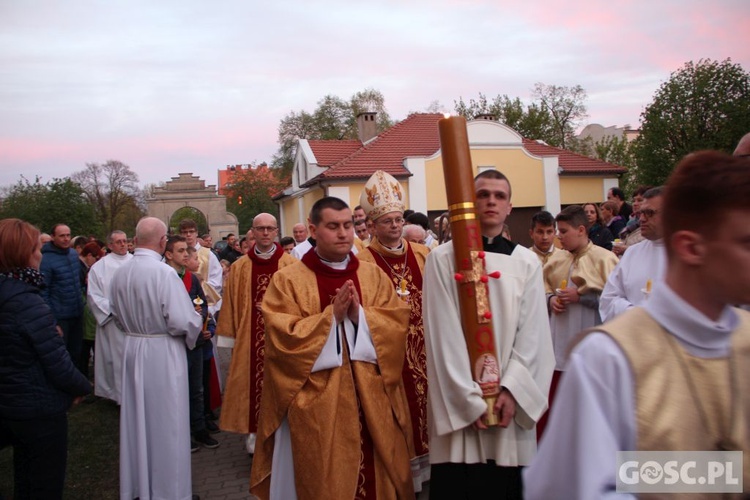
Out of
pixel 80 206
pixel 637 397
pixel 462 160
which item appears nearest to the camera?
pixel 637 397

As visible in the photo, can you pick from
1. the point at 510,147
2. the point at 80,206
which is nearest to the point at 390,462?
the point at 80,206

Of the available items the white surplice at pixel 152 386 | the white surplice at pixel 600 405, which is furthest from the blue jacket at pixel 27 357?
the white surplice at pixel 600 405

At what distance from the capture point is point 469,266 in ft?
10.1

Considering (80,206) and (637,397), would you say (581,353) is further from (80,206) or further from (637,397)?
(80,206)

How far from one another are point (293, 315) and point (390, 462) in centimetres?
117

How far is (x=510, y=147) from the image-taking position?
2803cm

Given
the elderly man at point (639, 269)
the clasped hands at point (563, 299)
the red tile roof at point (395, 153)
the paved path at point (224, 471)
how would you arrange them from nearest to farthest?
the elderly man at point (639, 269), the clasped hands at point (563, 299), the paved path at point (224, 471), the red tile roof at point (395, 153)

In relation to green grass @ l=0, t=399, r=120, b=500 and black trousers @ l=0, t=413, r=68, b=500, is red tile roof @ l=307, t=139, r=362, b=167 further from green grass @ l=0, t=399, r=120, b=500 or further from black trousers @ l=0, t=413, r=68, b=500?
black trousers @ l=0, t=413, r=68, b=500

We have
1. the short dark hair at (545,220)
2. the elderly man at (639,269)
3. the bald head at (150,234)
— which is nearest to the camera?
the elderly man at (639,269)

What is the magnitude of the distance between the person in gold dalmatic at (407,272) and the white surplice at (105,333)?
4.52 metres

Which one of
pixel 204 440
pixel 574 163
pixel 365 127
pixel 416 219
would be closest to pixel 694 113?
pixel 574 163

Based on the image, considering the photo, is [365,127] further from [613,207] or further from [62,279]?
[62,279]

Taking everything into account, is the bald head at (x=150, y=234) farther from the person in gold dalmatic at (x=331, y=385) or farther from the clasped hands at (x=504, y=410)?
the clasped hands at (x=504, y=410)

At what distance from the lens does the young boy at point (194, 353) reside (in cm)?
624
